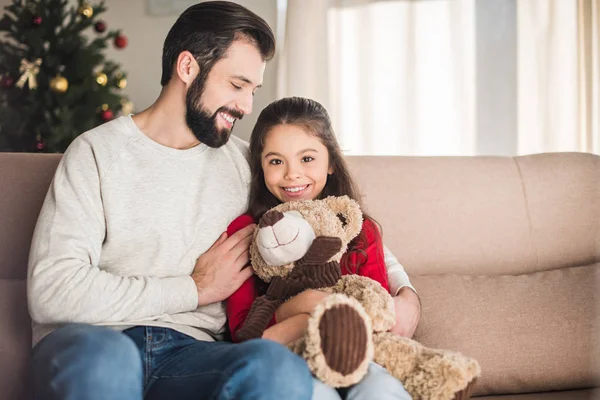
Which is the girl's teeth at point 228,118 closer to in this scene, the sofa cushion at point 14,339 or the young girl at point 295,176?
→ the young girl at point 295,176

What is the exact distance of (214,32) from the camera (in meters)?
1.45

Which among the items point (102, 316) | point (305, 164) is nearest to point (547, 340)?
point (305, 164)

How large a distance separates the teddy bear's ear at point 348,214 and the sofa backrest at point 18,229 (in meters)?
0.74

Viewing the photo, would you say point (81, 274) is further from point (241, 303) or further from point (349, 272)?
A: point (349, 272)

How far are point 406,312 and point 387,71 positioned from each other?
1959 mm

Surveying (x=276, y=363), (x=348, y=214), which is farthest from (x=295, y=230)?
(x=276, y=363)

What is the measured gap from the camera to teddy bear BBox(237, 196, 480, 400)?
1.03 m

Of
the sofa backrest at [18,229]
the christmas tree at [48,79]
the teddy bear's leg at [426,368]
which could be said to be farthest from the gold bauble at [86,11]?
the teddy bear's leg at [426,368]

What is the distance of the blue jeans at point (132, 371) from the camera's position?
96 centimetres

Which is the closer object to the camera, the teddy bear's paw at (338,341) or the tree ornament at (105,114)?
the teddy bear's paw at (338,341)

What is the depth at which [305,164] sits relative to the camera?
4.68 feet

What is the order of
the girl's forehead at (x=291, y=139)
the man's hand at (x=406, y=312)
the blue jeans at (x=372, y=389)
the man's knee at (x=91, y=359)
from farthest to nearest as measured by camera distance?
1. the girl's forehead at (x=291, y=139)
2. the man's hand at (x=406, y=312)
3. the blue jeans at (x=372, y=389)
4. the man's knee at (x=91, y=359)

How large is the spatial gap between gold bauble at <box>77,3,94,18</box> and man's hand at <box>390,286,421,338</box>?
2.24 metres

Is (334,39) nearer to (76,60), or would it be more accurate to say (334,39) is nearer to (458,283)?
(76,60)
